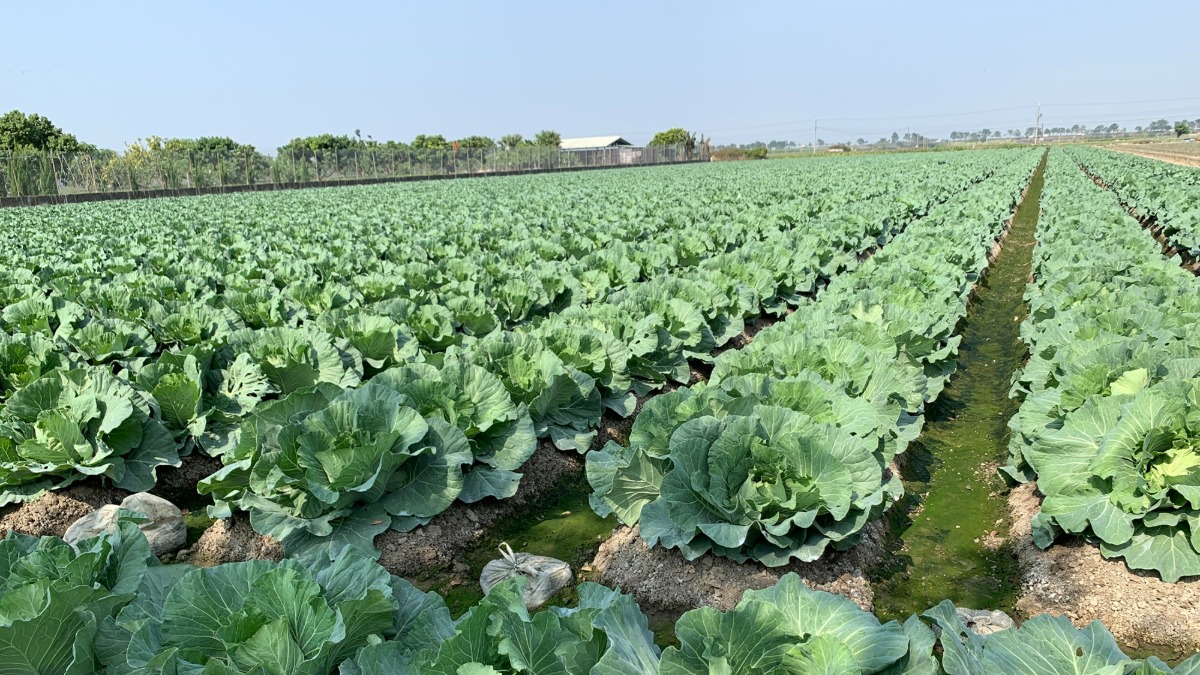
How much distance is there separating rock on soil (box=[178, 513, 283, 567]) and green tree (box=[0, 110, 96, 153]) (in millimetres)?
57182

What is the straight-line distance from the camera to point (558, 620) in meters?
2.10

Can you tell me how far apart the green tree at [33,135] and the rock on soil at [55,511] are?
185 ft

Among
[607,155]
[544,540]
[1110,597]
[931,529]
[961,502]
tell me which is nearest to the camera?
[1110,597]

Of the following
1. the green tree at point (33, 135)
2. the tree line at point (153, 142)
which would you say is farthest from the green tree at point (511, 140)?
the green tree at point (33, 135)

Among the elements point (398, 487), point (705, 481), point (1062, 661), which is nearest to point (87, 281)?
point (398, 487)

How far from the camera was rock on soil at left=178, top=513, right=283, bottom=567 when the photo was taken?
4121mm

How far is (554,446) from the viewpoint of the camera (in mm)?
5324

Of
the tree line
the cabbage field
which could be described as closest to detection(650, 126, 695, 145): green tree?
the tree line

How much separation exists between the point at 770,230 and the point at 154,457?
38.4 feet

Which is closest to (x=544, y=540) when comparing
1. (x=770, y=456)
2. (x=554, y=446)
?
(x=554, y=446)

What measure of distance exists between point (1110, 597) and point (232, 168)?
4508cm

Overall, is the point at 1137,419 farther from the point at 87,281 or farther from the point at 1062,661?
the point at 87,281

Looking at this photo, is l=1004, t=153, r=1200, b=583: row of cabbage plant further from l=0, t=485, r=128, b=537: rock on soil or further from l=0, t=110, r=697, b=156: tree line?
l=0, t=110, r=697, b=156: tree line

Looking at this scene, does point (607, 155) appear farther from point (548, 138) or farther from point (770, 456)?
point (770, 456)
